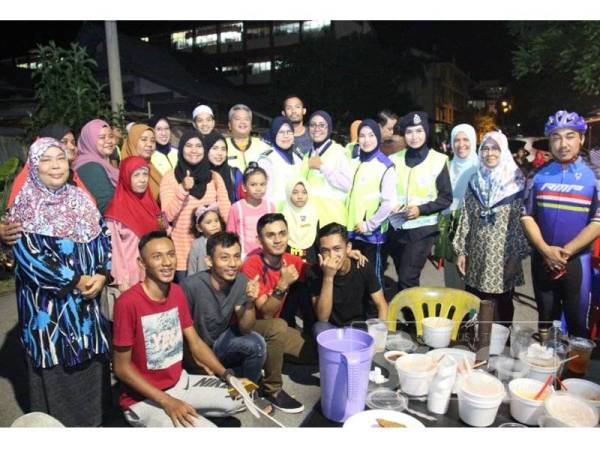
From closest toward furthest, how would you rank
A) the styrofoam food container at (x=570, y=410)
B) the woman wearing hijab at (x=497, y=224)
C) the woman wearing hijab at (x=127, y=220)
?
the styrofoam food container at (x=570, y=410), the woman wearing hijab at (x=497, y=224), the woman wearing hijab at (x=127, y=220)

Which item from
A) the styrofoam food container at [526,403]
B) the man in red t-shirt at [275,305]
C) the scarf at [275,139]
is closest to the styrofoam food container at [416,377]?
the styrofoam food container at [526,403]

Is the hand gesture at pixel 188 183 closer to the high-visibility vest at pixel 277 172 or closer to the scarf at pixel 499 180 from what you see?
the high-visibility vest at pixel 277 172

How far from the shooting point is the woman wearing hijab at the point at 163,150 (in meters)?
5.07

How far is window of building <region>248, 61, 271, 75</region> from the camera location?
46.1 meters

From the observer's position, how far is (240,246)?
10.2 feet

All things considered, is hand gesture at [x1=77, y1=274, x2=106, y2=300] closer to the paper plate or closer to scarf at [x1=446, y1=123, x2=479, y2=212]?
the paper plate

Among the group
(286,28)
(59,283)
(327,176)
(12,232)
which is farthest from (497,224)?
(286,28)

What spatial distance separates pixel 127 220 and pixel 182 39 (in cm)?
4708

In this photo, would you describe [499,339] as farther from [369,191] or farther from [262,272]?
[369,191]

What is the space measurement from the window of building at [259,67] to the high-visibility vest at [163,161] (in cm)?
4339

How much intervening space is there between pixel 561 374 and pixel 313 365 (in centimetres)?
214
